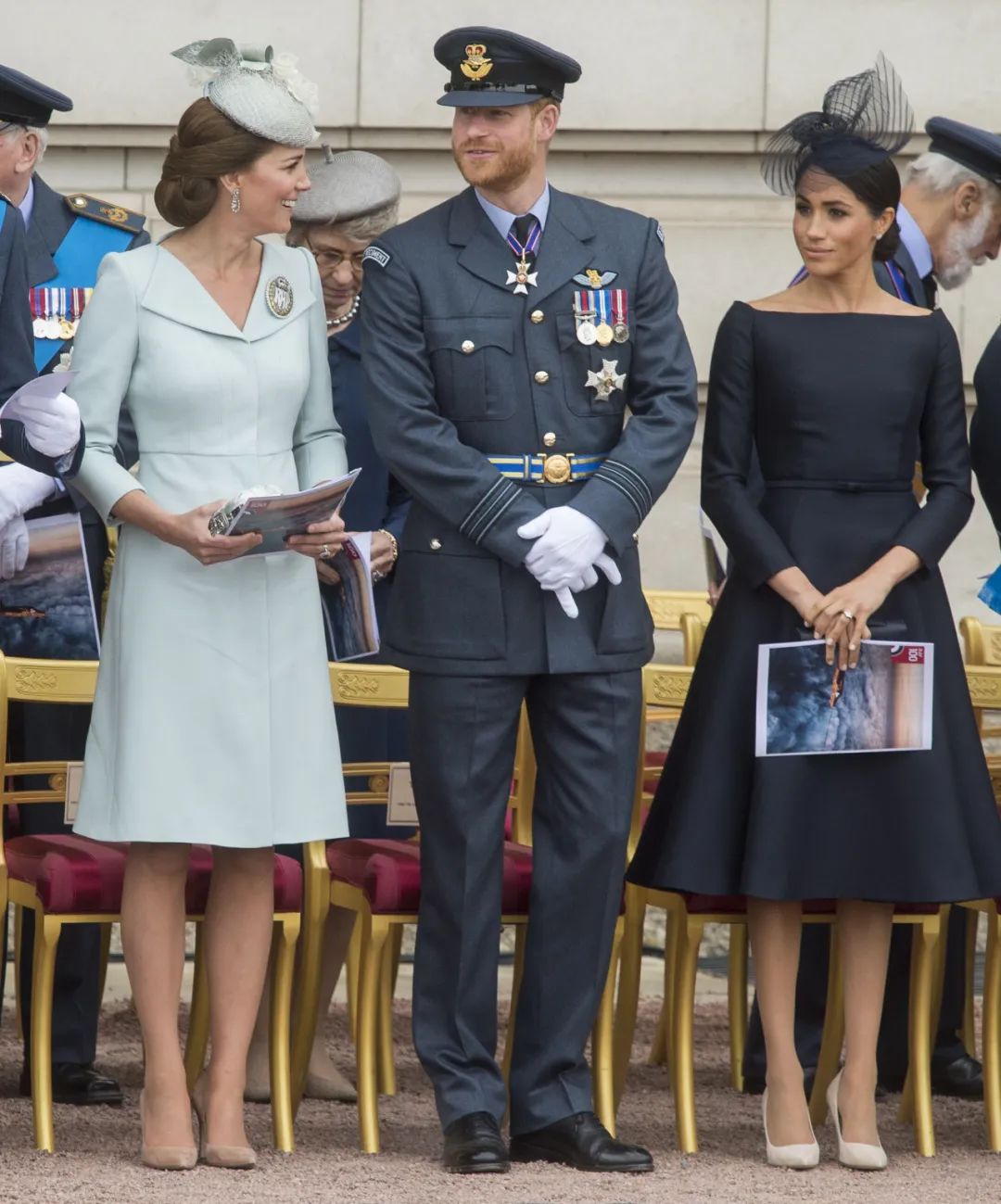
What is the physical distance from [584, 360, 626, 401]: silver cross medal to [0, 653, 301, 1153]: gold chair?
1.00 meters

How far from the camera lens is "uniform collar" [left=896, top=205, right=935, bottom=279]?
5.09m

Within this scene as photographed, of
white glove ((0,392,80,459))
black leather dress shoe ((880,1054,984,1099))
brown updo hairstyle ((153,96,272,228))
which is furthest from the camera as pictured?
black leather dress shoe ((880,1054,984,1099))

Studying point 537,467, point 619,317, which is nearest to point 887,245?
point 619,317

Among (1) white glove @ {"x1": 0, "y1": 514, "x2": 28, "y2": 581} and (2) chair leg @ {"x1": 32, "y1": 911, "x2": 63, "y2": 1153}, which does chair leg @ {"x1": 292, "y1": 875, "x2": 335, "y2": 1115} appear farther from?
(1) white glove @ {"x1": 0, "y1": 514, "x2": 28, "y2": 581}

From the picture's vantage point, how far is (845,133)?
4.61 meters

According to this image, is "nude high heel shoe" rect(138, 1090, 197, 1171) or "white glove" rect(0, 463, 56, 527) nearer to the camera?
"nude high heel shoe" rect(138, 1090, 197, 1171)

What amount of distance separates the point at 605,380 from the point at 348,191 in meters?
0.98

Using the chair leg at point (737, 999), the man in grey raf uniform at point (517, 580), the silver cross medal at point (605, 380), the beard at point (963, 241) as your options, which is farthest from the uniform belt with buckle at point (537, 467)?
the chair leg at point (737, 999)

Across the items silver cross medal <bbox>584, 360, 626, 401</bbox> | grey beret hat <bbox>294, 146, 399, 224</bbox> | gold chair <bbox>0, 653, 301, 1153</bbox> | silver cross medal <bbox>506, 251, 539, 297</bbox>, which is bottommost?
gold chair <bbox>0, 653, 301, 1153</bbox>

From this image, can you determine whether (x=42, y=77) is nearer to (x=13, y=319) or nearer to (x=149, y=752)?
(x=13, y=319)

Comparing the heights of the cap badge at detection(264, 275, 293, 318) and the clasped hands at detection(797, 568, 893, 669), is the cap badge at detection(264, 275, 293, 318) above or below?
above

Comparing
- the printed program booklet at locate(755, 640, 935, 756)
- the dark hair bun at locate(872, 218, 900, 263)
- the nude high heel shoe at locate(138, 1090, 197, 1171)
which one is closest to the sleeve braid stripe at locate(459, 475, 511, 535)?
the printed program booklet at locate(755, 640, 935, 756)

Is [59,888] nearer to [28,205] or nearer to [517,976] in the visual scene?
[517,976]

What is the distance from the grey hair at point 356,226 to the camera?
16.9 feet
